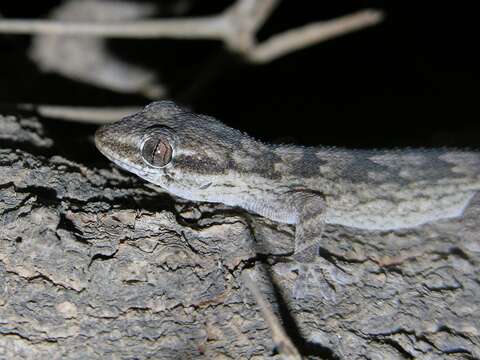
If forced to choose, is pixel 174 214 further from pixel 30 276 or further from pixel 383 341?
pixel 383 341

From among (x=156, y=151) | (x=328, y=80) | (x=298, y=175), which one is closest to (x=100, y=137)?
Result: (x=156, y=151)

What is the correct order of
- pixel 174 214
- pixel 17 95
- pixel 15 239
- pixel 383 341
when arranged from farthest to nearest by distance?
pixel 17 95 < pixel 174 214 < pixel 383 341 < pixel 15 239

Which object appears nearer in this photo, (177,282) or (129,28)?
(177,282)

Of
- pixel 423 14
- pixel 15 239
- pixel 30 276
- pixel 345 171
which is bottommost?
pixel 30 276

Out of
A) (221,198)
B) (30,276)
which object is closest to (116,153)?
(221,198)

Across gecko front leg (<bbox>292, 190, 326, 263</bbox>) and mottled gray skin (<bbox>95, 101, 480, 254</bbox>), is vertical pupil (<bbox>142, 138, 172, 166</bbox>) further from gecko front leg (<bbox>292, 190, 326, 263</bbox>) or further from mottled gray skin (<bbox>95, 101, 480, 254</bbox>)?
gecko front leg (<bbox>292, 190, 326, 263</bbox>)

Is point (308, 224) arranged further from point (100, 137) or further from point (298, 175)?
point (100, 137)

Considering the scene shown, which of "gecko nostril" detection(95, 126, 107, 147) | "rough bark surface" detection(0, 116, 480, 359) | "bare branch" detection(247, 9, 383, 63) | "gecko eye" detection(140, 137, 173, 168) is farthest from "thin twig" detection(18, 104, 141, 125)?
"gecko eye" detection(140, 137, 173, 168)
